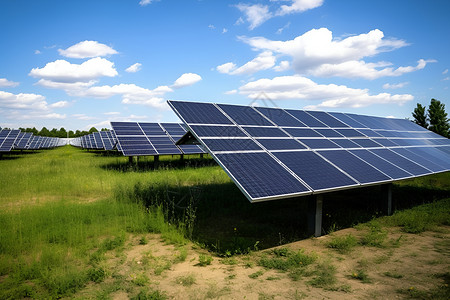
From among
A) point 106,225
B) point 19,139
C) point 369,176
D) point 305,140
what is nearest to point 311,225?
point 369,176

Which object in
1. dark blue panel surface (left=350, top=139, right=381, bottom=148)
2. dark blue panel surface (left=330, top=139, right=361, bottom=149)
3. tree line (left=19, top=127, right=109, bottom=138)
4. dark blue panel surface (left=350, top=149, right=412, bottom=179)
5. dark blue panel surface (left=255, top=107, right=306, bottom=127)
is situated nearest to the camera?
dark blue panel surface (left=350, top=149, right=412, bottom=179)

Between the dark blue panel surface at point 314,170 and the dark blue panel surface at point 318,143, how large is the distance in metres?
0.88

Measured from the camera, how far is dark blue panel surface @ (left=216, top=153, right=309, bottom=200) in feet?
21.8

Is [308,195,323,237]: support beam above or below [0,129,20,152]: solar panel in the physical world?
below

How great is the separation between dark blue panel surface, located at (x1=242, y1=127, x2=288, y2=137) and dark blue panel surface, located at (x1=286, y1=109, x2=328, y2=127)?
Result: 286cm

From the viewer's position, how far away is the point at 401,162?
11445 millimetres

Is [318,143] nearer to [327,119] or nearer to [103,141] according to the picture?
[327,119]

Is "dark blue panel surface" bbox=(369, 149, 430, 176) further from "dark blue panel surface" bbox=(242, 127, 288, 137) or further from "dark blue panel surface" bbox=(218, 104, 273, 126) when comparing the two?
"dark blue panel surface" bbox=(218, 104, 273, 126)

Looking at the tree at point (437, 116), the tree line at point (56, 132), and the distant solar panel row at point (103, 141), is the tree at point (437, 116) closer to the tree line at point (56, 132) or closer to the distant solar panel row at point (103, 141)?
the distant solar panel row at point (103, 141)

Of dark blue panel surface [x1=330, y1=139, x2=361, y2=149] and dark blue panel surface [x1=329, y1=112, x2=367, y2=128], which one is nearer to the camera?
dark blue panel surface [x1=330, y1=139, x2=361, y2=149]

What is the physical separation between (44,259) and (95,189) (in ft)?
25.9

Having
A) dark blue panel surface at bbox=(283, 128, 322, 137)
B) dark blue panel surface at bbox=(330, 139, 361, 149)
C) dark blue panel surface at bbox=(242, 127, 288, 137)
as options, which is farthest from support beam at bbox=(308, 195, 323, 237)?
dark blue panel surface at bbox=(330, 139, 361, 149)

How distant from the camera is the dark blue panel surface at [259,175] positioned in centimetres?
664

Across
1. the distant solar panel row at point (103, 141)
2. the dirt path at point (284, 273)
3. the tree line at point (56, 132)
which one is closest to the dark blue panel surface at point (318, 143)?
the dirt path at point (284, 273)
